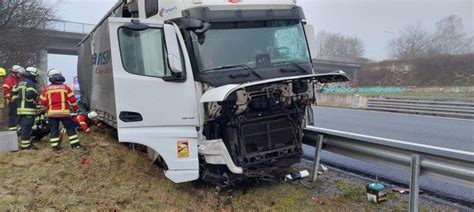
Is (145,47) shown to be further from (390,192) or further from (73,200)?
(390,192)

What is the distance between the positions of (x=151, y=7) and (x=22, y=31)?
67.5 ft

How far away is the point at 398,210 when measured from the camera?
4387mm

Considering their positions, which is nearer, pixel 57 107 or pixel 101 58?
pixel 57 107

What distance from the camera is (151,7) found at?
229 inches

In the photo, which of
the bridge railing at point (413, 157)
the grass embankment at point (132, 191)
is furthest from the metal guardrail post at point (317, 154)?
the bridge railing at point (413, 157)

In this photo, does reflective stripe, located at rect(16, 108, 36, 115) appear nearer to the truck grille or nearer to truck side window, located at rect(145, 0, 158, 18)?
truck side window, located at rect(145, 0, 158, 18)

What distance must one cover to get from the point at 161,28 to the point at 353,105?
2345cm

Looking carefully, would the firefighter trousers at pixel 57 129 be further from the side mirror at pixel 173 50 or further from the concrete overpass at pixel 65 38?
the concrete overpass at pixel 65 38

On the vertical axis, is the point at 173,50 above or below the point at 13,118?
above

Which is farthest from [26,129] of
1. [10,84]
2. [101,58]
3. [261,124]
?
[261,124]

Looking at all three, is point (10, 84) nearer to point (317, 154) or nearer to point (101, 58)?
point (101, 58)

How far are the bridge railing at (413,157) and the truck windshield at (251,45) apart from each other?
51.2 inches

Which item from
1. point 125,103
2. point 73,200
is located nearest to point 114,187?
point 73,200

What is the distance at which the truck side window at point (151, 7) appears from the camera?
5.68 metres
